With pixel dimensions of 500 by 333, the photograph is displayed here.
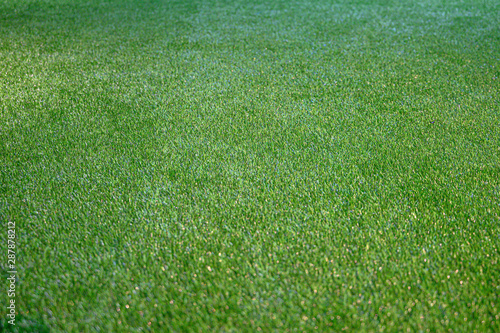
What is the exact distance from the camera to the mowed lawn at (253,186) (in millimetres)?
871

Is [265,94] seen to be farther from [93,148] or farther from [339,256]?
[339,256]

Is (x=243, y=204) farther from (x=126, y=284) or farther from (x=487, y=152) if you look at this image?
(x=487, y=152)

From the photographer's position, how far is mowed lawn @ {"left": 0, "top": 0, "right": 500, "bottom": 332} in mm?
871

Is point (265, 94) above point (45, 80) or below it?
below

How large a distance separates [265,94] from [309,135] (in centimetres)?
47

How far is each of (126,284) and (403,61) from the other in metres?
2.06

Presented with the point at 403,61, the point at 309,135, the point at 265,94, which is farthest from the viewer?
the point at 403,61

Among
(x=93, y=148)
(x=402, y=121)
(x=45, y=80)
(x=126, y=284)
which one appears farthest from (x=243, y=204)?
(x=45, y=80)

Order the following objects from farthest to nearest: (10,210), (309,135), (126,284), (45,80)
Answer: (45,80) → (309,135) → (10,210) → (126,284)

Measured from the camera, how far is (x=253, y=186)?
1.26 metres

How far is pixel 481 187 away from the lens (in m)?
1.23

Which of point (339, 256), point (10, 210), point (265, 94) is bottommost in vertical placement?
point (339, 256)

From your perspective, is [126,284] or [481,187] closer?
[126,284]

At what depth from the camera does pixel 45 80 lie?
6.79ft
